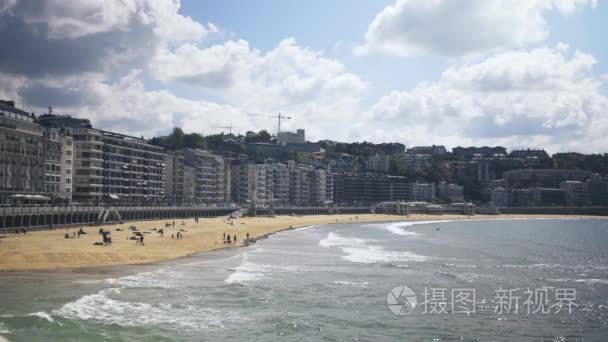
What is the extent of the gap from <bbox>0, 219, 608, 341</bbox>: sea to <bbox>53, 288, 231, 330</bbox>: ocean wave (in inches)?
2.5

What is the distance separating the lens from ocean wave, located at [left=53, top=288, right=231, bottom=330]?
3622 centimetres

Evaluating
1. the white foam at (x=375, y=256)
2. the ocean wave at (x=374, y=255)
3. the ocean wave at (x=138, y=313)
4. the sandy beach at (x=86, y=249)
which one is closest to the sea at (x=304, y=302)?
the ocean wave at (x=138, y=313)

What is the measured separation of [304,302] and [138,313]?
36.5 ft

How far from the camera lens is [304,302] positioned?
4347cm

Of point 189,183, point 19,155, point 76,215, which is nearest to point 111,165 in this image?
point 19,155

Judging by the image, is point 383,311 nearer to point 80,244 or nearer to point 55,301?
point 55,301

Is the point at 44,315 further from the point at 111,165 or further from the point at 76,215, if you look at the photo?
the point at 111,165

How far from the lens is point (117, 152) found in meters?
152

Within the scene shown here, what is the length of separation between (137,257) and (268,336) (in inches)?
1411

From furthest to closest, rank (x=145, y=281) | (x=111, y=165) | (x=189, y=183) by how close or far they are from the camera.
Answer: (x=189, y=183) → (x=111, y=165) → (x=145, y=281)

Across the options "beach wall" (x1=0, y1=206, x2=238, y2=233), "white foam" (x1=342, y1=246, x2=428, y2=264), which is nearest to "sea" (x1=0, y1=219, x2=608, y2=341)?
"white foam" (x1=342, y1=246, x2=428, y2=264)

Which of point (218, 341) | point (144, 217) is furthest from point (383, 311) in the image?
point (144, 217)

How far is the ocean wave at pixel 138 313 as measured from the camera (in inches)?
1426

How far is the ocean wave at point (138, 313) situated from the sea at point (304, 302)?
63 millimetres
